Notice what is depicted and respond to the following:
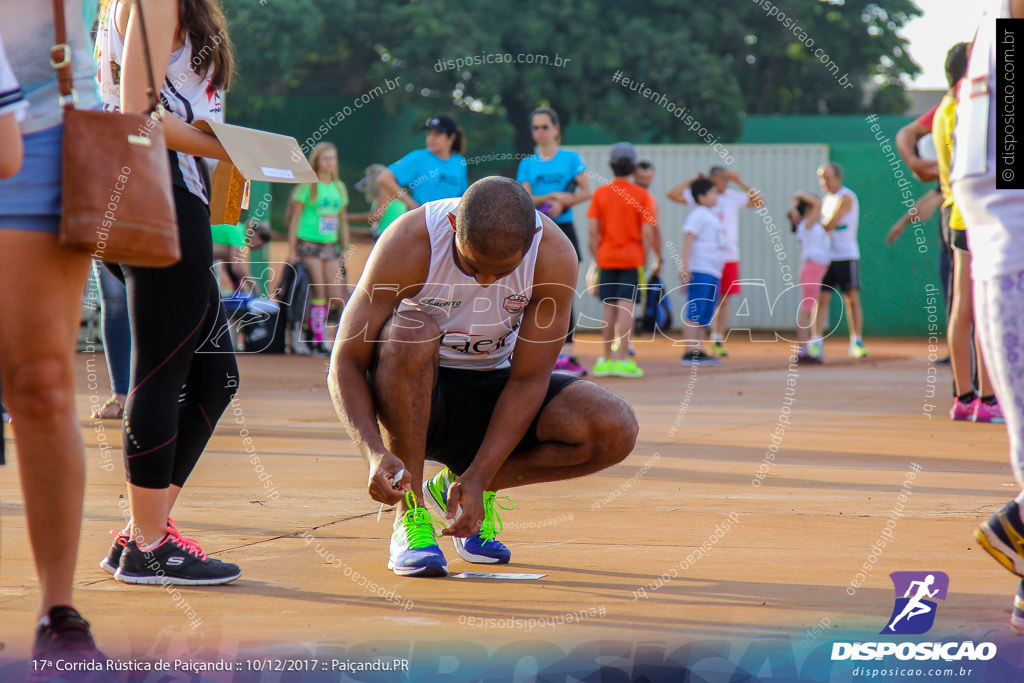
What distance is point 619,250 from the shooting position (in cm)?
1010

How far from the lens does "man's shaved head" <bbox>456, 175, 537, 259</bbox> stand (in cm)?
328

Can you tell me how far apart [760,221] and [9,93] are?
15.0 metres

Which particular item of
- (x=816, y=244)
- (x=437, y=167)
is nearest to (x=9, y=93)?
(x=437, y=167)

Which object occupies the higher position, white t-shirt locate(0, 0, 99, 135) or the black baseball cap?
white t-shirt locate(0, 0, 99, 135)

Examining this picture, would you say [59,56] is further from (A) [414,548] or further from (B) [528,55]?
(B) [528,55]

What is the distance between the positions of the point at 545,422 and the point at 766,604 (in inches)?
35.3

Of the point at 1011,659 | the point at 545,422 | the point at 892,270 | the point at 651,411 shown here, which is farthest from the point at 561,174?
the point at 892,270

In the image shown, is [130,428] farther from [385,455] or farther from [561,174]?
[561,174]

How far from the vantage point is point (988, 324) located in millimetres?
2717

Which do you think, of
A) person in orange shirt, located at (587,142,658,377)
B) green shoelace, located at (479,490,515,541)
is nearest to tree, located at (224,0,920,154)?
person in orange shirt, located at (587,142,658,377)

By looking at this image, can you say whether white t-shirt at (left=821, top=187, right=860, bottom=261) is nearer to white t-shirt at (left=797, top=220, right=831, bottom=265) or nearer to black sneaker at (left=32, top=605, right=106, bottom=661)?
white t-shirt at (left=797, top=220, right=831, bottom=265)

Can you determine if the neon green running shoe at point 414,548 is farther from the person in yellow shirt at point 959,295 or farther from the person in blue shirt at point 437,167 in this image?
the person in blue shirt at point 437,167

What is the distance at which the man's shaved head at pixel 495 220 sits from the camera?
10.8 feet

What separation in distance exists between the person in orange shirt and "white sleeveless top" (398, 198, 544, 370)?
631cm
